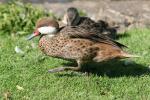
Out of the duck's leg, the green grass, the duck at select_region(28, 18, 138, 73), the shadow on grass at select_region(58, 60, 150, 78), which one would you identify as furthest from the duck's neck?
the duck's leg

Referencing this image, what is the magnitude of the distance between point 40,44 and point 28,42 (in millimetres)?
1841

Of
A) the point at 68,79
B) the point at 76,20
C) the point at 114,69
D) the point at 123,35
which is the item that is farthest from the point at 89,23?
the point at 68,79

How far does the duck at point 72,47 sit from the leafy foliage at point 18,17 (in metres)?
2.84

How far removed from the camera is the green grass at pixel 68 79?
698 centimetres

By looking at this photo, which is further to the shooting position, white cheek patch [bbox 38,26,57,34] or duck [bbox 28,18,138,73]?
white cheek patch [bbox 38,26,57,34]

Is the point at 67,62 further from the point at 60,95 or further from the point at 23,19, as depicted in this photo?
the point at 23,19

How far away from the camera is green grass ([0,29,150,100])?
22.9 feet

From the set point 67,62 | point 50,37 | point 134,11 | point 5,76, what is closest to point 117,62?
point 67,62

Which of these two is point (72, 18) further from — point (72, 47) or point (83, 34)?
point (72, 47)

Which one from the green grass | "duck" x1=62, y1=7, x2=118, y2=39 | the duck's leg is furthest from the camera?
"duck" x1=62, y1=7, x2=118, y2=39

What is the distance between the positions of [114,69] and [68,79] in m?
1.00

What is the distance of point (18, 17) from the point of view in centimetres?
1093

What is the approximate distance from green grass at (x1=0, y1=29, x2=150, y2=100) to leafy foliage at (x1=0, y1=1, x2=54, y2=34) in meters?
1.59

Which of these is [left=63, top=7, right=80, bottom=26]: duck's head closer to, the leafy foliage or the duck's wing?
the leafy foliage
